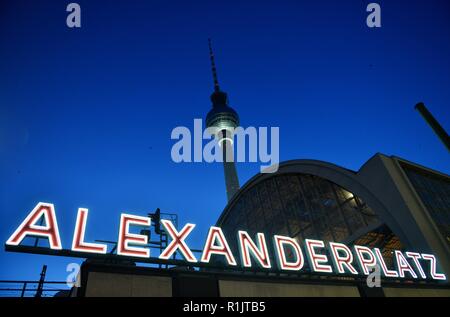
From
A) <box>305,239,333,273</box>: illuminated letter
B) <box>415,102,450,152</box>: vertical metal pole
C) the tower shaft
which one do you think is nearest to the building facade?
<box>305,239,333,273</box>: illuminated letter

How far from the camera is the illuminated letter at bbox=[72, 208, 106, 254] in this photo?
1316 centimetres

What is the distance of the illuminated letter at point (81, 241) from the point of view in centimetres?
1316

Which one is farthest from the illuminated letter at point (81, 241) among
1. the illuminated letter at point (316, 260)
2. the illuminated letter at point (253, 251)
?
the illuminated letter at point (316, 260)

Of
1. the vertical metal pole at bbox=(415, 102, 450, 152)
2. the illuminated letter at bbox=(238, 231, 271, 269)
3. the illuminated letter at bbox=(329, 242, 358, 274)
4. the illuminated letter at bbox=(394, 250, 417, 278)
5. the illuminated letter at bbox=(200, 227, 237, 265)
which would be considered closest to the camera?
the vertical metal pole at bbox=(415, 102, 450, 152)

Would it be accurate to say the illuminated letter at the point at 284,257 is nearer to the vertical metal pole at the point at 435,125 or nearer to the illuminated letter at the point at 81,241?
the illuminated letter at the point at 81,241

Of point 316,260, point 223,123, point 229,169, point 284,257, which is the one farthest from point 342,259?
point 223,123

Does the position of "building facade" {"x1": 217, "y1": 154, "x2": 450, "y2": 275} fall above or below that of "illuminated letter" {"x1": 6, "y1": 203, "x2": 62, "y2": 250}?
above

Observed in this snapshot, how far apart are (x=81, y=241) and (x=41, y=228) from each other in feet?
5.21

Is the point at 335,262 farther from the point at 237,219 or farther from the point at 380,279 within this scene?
the point at 237,219

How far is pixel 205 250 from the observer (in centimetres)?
1576

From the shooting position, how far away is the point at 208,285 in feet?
45.4

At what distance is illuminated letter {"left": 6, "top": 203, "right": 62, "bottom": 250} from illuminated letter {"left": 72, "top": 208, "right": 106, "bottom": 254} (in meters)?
0.61

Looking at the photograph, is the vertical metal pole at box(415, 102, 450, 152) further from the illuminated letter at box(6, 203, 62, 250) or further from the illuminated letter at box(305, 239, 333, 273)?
the illuminated letter at box(6, 203, 62, 250)
